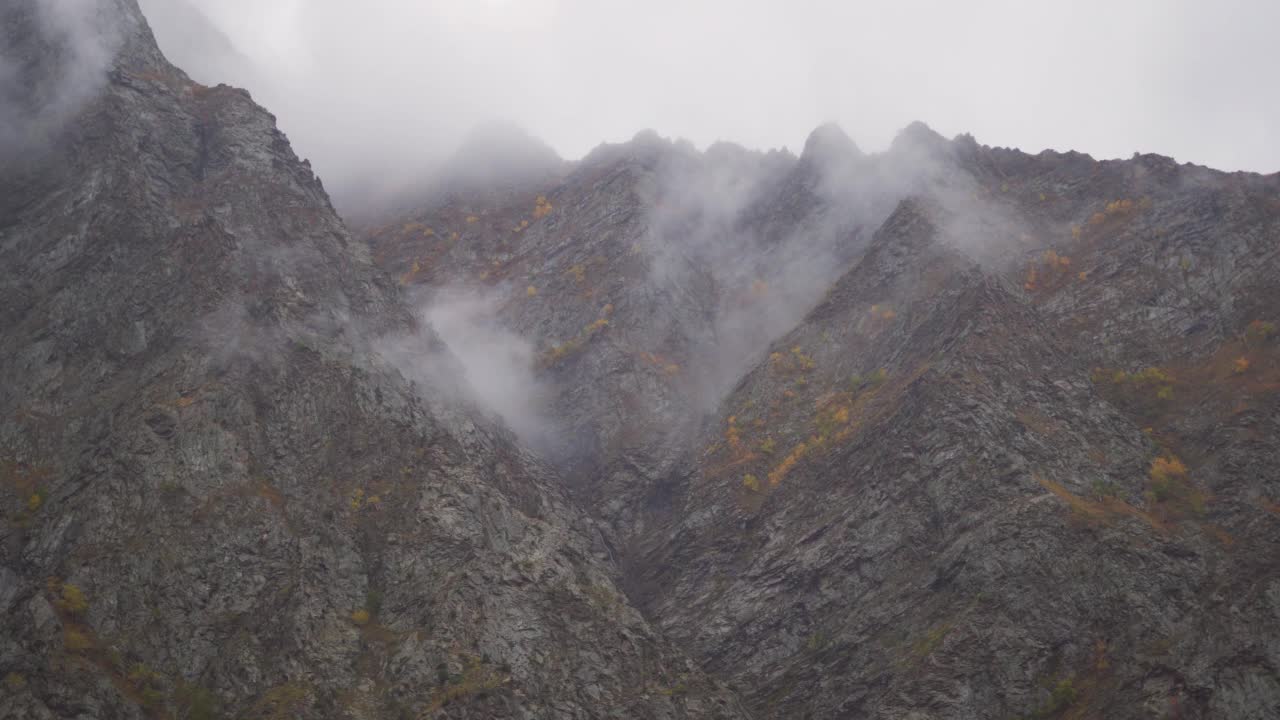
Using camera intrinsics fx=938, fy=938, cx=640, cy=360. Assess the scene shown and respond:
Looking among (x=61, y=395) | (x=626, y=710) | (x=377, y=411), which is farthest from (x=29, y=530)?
(x=626, y=710)

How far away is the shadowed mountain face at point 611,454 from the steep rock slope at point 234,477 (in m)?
0.17

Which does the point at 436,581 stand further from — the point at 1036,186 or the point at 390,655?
the point at 1036,186

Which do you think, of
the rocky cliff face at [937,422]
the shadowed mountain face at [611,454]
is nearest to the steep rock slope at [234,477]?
the shadowed mountain face at [611,454]

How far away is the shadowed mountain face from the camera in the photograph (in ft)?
119

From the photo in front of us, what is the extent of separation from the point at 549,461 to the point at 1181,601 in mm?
34600

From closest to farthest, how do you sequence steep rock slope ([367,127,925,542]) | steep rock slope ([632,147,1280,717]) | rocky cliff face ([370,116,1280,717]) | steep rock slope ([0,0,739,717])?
steep rock slope ([0,0,739,717]), steep rock slope ([632,147,1280,717]), rocky cliff face ([370,116,1280,717]), steep rock slope ([367,127,925,542])

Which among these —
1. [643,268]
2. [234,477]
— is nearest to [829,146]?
[643,268]

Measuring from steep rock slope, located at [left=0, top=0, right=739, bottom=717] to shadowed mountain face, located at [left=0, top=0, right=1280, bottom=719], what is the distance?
0.17 metres

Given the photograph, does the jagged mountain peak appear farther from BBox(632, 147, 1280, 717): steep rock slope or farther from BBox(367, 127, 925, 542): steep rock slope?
BBox(632, 147, 1280, 717): steep rock slope

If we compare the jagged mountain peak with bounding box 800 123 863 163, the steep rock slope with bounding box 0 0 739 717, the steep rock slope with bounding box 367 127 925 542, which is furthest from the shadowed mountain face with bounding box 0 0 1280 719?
the jagged mountain peak with bounding box 800 123 863 163

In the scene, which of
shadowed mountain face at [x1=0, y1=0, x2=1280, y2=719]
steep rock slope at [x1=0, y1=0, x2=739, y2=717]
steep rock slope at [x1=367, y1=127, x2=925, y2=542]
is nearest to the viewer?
steep rock slope at [x1=0, y1=0, x2=739, y2=717]

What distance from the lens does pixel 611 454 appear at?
58.3 metres

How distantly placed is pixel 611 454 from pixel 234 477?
23082 mm

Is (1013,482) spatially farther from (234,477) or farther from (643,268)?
(643,268)
